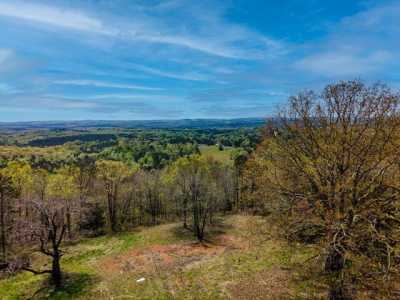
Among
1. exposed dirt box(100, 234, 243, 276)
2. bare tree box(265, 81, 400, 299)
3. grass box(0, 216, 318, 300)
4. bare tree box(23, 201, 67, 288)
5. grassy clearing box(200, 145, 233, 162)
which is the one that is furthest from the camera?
grassy clearing box(200, 145, 233, 162)

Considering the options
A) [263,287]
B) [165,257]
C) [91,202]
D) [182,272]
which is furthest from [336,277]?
[91,202]

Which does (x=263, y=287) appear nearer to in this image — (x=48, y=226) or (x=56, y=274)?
(x=56, y=274)

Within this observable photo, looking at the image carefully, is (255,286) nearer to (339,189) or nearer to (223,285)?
(223,285)

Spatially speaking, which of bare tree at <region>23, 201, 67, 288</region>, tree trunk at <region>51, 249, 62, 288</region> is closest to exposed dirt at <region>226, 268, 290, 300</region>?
tree trunk at <region>51, 249, 62, 288</region>

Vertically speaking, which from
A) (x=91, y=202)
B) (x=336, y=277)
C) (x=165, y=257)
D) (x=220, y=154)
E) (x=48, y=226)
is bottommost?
(x=165, y=257)

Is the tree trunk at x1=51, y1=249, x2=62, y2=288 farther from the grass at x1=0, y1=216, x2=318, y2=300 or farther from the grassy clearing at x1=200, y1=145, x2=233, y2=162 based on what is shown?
the grassy clearing at x1=200, y1=145, x2=233, y2=162

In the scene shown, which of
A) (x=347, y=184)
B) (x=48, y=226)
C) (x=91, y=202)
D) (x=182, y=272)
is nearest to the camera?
(x=347, y=184)

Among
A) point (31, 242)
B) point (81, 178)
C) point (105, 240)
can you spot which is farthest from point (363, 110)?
point (81, 178)

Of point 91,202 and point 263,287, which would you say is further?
point 91,202

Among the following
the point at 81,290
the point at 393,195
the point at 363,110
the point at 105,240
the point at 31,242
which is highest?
the point at 363,110
